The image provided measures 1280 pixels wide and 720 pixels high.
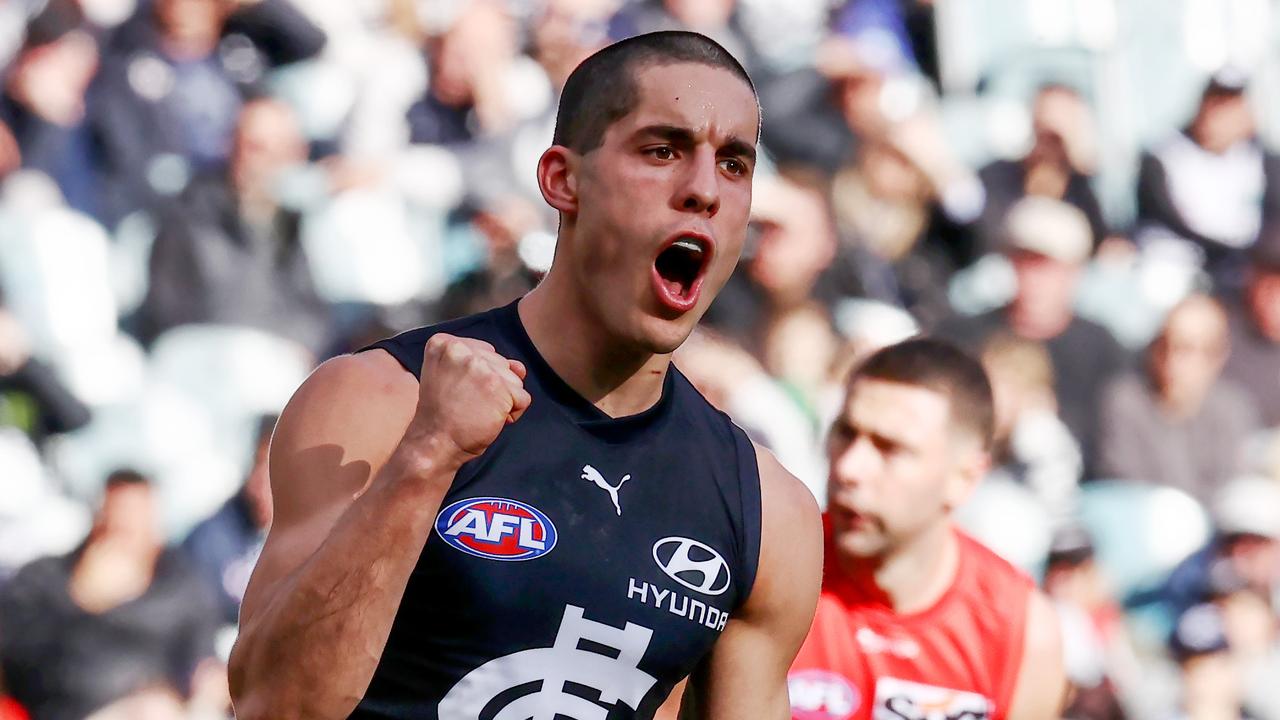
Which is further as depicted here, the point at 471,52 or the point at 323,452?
the point at 471,52

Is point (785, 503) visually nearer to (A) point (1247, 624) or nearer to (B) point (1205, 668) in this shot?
(B) point (1205, 668)

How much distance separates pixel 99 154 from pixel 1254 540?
17.0 ft

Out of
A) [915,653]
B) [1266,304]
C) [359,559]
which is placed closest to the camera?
[359,559]

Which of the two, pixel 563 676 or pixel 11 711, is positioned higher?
pixel 11 711

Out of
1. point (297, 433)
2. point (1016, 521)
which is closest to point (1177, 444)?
point (1016, 521)

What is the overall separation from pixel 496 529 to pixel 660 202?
2.06ft

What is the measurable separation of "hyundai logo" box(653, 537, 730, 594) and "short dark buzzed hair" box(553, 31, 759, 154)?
2.39 feet

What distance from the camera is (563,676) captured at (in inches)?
111

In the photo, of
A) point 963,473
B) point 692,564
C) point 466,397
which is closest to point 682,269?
point 692,564

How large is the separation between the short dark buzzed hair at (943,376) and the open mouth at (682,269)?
6.36ft

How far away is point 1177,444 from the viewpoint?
7.36 m

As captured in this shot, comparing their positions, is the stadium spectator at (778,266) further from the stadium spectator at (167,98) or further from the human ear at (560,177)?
the human ear at (560,177)

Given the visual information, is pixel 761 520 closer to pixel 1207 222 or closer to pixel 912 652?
pixel 912 652

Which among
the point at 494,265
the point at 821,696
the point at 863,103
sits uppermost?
the point at 863,103
